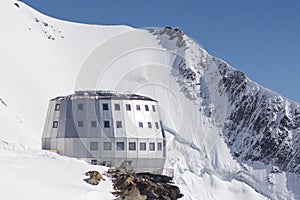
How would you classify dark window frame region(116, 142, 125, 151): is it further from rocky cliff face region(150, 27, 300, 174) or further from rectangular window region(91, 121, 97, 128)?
rocky cliff face region(150, 27, 300, 174)

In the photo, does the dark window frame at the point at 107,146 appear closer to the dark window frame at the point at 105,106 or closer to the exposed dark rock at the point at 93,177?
the dark window frame at the point at 105,106

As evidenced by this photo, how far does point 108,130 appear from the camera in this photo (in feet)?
167

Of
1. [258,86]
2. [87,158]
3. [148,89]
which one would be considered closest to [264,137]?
[258,86]

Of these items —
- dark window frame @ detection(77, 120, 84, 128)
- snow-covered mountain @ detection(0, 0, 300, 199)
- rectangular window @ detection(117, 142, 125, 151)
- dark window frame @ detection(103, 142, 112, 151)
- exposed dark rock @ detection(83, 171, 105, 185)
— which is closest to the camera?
exposed dark rock @ detection(83, 171, 105, 185)

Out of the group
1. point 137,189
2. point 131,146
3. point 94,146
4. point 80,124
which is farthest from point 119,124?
point 137,189

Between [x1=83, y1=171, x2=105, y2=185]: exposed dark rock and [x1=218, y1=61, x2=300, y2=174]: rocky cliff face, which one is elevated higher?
[x1=218, y1=61, x2=300, y2=174]: rocky cliff face

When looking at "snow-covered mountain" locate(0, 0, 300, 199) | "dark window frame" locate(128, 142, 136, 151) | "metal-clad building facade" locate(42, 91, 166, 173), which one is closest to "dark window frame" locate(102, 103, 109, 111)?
"metal-clad building facade" locate(42, 91, 166, 173)

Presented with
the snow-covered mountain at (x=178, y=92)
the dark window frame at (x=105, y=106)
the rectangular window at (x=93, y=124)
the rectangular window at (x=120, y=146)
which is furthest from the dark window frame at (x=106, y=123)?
the snow-covered mountain at (x=178, y=92)

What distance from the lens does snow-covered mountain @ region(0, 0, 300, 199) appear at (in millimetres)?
131625

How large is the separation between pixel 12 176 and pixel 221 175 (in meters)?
112

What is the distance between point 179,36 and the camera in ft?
577

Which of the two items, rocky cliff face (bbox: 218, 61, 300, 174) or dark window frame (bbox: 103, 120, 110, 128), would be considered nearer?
dark window frame (bbox: 103, 120, 110, 128)

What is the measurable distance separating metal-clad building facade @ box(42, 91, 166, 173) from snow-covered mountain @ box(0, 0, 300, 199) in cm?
5808

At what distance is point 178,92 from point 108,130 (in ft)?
371
